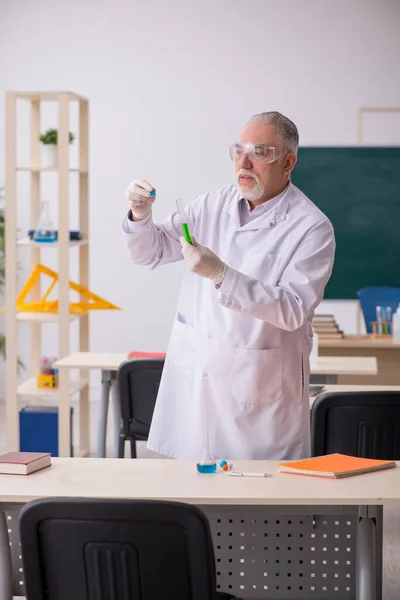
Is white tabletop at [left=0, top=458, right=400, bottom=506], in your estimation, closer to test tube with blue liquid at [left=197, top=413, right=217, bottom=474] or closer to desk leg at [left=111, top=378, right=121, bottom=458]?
test tube with blue liquid at [left=197, top=413, right=217, bottom=474]

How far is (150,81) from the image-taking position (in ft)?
24.0

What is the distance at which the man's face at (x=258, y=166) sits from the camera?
2572mm

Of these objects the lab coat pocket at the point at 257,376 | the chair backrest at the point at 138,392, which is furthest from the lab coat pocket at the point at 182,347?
the chair backrest at the point at 138,392

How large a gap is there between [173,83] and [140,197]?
193 inches

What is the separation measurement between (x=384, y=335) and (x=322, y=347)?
0.53 m

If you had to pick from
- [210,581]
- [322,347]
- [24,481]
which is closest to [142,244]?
[24,481]

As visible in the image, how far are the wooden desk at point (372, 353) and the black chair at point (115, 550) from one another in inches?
148

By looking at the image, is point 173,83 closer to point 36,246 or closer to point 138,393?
point 36,246

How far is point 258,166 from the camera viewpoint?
257cm

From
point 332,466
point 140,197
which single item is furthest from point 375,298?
point 332,466

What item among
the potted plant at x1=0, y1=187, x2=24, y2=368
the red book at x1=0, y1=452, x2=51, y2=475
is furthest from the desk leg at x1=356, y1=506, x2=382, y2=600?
the potted plant at x1=0, y1=187, x2=24, y2=368

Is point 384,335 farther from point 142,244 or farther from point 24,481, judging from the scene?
point 24,481

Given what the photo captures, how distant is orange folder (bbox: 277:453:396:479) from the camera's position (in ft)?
7.50

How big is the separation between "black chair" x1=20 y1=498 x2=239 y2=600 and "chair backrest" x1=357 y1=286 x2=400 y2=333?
15.1ft
